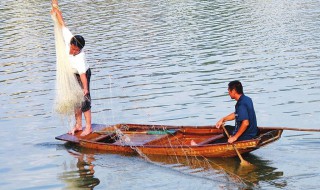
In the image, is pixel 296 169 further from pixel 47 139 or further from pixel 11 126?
pixel 11 126

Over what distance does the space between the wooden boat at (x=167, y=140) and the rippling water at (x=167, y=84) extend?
0.85 ft

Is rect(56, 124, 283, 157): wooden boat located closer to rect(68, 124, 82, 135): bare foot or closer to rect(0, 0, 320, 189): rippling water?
rect(68, 124, 82, 135): bare foot

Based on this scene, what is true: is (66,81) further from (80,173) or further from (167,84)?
(167,84)

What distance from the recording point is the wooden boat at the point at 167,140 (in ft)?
50.3

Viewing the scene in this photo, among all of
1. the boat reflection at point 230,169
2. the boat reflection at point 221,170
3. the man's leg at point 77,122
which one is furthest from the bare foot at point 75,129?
the boat reflection at point 230,169

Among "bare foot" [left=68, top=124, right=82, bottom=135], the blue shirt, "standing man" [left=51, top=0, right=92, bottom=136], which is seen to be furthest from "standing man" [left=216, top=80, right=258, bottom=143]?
Answer: "bare foot" [left=68, top=124, right=82, bottom=135]

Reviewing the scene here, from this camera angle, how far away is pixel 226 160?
1580cm

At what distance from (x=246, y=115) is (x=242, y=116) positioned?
0.08 meters

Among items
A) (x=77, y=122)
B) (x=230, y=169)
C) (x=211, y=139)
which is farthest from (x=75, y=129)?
(x=230, y=169)

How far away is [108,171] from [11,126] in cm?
547

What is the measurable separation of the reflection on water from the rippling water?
0.03 m

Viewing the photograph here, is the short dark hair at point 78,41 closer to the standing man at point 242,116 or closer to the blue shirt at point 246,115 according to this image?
the standing man at point 242,116

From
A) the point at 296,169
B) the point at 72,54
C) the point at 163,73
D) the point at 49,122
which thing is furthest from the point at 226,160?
the point at 163,73

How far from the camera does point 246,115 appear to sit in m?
15.2
